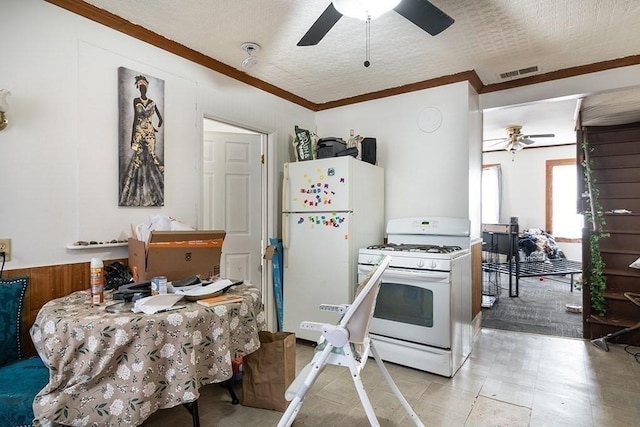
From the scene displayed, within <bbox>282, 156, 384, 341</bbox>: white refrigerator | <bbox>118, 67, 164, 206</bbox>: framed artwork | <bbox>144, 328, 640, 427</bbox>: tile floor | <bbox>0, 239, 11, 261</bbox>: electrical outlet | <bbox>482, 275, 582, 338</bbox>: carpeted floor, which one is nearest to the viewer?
<bbox>0, 239, 11, 261</bbox>: electrical outlet

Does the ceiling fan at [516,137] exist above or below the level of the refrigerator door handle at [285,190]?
above

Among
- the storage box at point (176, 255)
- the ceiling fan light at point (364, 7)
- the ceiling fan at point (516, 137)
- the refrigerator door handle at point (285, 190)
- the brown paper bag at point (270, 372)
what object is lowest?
the brown paper bag at point (270, 372)

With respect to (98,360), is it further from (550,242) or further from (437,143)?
(550,242)

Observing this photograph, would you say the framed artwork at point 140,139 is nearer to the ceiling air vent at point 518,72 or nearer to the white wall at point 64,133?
the white wall at point 64,133

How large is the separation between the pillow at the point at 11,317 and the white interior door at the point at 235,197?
1581mm

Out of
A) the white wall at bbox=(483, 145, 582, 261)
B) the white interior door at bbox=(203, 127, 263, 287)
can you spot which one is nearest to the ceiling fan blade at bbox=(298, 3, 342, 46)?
the white interior door at bbox=(203, 127, 263, 287)

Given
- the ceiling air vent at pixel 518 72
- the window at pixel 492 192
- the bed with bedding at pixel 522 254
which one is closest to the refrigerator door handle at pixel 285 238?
the ceiling air vent at pixel 518 72

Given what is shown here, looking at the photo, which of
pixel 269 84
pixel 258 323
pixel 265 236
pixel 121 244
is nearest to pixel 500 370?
pixel 258 323

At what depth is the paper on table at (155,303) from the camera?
150cm

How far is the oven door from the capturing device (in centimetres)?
261

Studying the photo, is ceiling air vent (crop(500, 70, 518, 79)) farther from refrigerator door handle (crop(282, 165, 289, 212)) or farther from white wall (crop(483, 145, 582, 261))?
white wall (crop(483, 145, 582, 261))

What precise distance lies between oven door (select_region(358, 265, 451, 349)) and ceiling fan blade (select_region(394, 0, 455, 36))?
5.19 feet

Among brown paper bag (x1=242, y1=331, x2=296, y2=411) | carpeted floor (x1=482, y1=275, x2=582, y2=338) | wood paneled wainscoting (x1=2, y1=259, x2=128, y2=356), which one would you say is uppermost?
wood paneled wainscoting (x1=2, y1=259, x2=128, y2=356)

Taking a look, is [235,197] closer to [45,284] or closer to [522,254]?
[45,284]
